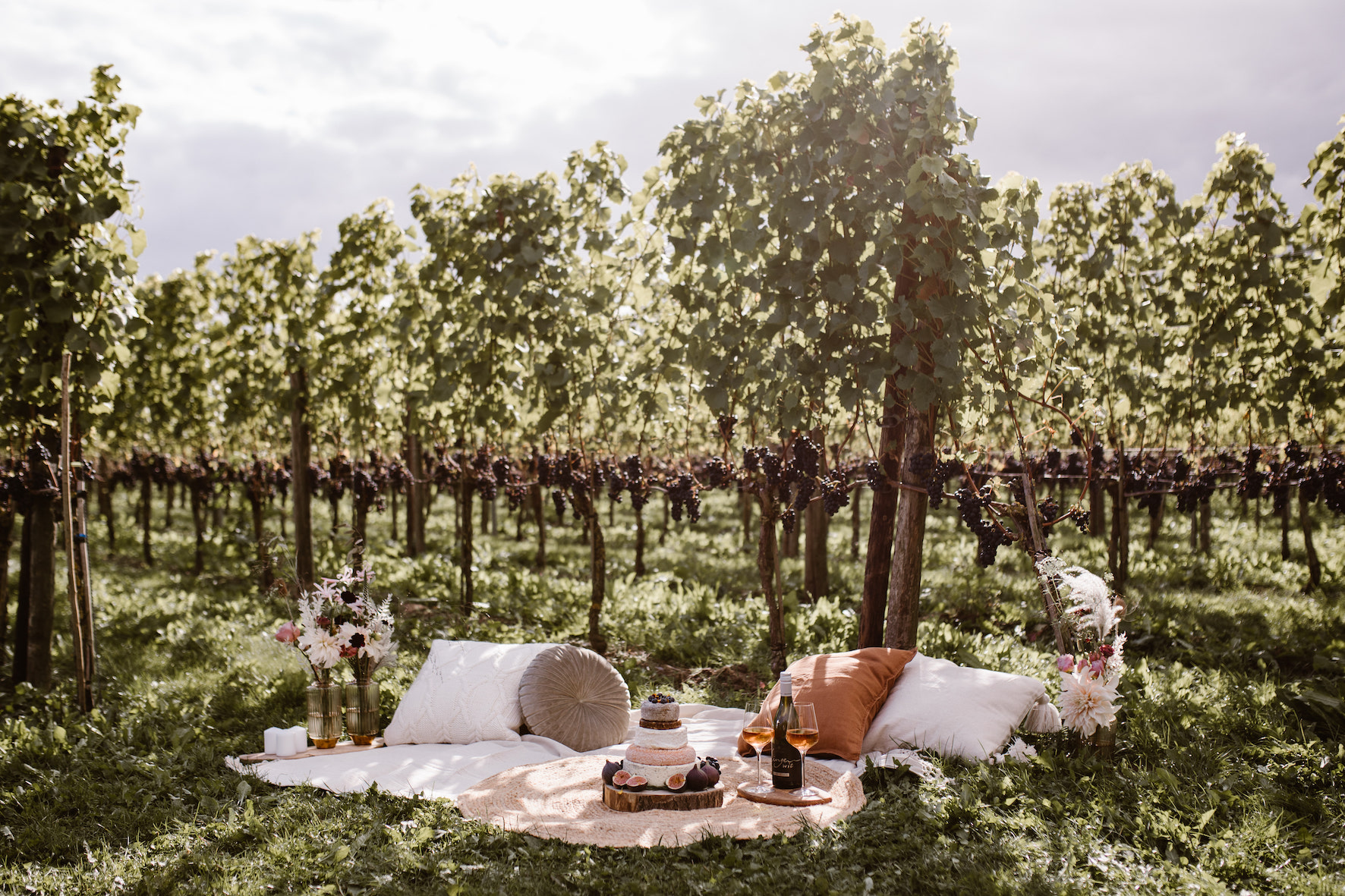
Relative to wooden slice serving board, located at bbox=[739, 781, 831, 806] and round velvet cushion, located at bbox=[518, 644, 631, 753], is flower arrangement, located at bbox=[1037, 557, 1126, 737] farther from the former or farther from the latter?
round velvet cushion, located at bbox=[518, 644, 631, 753]

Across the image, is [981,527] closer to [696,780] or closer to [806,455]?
[806,455]

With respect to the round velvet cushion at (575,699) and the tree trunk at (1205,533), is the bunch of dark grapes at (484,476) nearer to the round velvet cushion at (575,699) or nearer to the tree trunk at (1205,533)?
the round velvet cushion at (575,699)

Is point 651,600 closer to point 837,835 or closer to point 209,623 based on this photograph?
point 209,623

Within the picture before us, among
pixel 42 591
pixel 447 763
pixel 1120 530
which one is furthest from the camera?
pixel 1120 530

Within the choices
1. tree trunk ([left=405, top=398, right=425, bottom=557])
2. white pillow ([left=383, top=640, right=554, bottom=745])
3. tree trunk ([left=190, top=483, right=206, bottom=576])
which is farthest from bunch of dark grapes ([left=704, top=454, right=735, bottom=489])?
tree trunk ([left=190, top=483, right=206, bottom=576])

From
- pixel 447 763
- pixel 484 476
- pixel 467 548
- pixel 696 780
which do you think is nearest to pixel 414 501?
pixel 484 476

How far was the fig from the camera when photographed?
366cm

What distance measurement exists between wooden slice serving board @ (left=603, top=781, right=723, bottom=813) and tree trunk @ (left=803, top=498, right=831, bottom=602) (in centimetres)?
576

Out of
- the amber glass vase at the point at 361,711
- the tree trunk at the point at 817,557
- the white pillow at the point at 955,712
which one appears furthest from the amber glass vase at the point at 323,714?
the tree trunk at the point at 817,557

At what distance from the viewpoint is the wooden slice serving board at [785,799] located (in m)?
3.61

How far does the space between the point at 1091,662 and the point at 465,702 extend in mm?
3187

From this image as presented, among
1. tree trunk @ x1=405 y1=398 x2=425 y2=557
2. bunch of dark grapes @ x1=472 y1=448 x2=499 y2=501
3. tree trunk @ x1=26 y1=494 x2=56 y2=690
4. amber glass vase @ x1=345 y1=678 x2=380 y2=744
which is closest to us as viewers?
amber glass vase @ x1=345 y1=678 x2=380 y2=744

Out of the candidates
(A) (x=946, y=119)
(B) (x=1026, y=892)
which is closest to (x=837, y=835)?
(B) (x=1026, y=892)

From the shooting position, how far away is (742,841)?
11.1 ft
